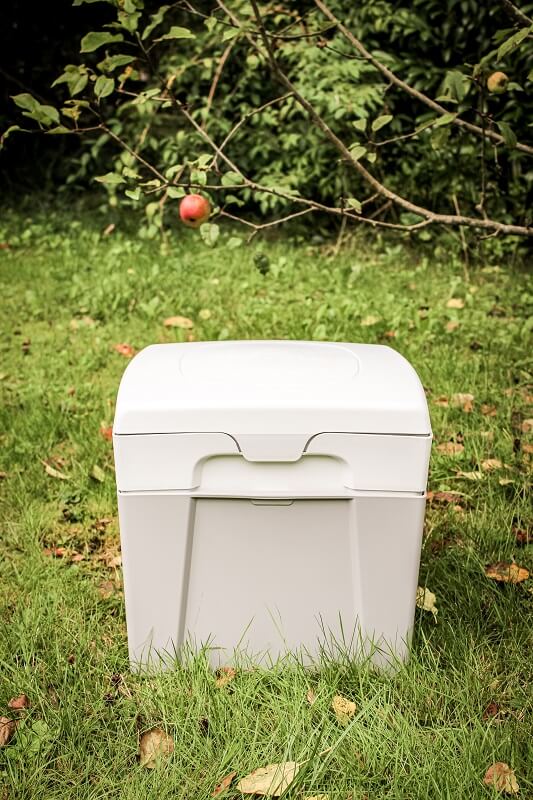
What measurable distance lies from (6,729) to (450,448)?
64.7 inches

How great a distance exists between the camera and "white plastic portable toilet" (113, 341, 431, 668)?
154 cm

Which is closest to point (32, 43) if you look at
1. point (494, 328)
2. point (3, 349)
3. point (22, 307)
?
point (22, 307)

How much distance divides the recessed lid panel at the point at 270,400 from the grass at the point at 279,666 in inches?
21.6

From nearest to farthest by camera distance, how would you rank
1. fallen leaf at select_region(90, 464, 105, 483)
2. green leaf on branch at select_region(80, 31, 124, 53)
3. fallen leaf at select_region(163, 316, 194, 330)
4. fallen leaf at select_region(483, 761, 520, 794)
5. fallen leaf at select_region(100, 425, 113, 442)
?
fallen leaf at select_region(483, 761, 520, 794), green leaf on branch at select_region(80, 31, 124, 53), fallen leaf at select_region(90, 464, 105, 483), fallen leaf at select_region(100, 425, 113, 442), fallen leaf at select_region(163, 316, 194, 330)

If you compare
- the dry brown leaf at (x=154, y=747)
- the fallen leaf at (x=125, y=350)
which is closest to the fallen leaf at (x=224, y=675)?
the dry brown leaf at (x=154, y=747)

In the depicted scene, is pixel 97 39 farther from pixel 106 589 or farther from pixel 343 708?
pixel 343 708

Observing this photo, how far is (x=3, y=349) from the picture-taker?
3.86 metres

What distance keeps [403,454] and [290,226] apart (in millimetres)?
4580

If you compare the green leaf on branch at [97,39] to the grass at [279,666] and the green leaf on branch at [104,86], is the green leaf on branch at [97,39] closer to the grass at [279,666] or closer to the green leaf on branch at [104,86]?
the green leaf on branch at [104,86]

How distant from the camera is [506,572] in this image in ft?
6.85

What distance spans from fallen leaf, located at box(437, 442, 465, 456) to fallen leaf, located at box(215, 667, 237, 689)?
1.21 metres

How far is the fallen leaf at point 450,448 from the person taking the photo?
2.69m

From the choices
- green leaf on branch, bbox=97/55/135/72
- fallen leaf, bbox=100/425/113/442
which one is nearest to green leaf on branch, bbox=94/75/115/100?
green leaf on branch, bbox=97/55/135/72

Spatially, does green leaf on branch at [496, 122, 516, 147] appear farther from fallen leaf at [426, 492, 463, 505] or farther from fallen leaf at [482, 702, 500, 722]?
fallen leaf at [482, 702, 500, 722]
